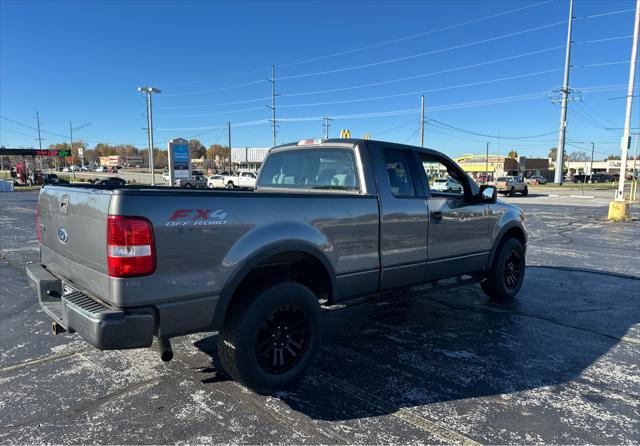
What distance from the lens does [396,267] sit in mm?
4262

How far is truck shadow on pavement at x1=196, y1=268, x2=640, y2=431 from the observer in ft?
10.9

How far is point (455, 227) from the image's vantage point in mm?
4906

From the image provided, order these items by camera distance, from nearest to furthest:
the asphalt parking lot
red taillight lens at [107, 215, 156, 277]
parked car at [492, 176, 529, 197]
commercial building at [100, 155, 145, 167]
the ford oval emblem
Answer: red taillight lens at [107, 215, 156, 277]
the asphalt parking lot
the ford oval emblem
parked car at [492, 176, 529, 197]
commercial building at [100, 155, 145, 167]

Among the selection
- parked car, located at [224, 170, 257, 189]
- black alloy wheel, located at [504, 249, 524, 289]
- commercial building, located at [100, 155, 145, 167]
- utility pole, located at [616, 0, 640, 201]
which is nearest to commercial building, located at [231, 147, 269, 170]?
parked car, located at [224, 170, 257, 189]

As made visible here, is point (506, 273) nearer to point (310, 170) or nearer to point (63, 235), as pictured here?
point (310, 170)

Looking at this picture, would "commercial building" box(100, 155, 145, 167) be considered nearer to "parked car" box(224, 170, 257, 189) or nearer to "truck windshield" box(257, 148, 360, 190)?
"parked car" box(224, 170, 257, 189)

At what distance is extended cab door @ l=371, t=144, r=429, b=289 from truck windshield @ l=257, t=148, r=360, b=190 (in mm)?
287

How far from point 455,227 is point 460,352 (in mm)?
1354

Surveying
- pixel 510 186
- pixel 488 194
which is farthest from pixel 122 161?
pixel 488 194

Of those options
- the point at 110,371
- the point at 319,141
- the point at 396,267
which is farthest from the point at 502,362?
the point at 110,371

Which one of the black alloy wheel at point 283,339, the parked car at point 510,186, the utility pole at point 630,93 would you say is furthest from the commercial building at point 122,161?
the black alloy wheel at point 283,339

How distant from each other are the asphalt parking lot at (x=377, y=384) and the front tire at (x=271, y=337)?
0.18 meters

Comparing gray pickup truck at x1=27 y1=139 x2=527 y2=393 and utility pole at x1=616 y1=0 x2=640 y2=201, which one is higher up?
utility pole at x1=616 y1=0 x2=640 y2=201

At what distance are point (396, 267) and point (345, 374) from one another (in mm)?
1112
